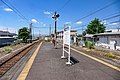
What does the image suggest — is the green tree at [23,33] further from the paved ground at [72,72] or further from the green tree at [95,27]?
the paved ground at [72,72]

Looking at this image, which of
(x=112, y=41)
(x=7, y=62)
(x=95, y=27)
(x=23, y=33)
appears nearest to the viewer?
(x=7, y=62)

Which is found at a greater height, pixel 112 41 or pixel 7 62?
pixel 112 41

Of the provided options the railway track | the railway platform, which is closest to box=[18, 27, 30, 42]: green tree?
the railway track

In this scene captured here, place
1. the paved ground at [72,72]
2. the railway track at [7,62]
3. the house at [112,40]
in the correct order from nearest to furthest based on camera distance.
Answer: the paved ground at [72,72], the railway track at [7,62], the house at [112,40]

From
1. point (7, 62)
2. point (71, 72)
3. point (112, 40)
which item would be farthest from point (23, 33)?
point (71, 72)

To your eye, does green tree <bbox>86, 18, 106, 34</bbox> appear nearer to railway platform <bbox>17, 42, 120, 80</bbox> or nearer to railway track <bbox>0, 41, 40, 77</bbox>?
railway track <bbox>0, 41, 40, 77</bbox>

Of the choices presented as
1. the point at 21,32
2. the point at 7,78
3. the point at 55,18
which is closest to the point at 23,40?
the point at 21,32

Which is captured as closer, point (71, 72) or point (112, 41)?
point (71, 72)

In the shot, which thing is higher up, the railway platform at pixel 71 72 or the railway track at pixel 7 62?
the railway platform at pixel 71 72

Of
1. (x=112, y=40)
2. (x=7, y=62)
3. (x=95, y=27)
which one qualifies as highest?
(x=95, y=27)

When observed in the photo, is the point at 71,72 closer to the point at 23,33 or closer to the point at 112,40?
the point at 112,40

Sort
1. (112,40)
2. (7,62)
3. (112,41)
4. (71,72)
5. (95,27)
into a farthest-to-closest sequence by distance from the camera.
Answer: (95,27) < (112,40) < (112,41) < (7,62) < (71,72)

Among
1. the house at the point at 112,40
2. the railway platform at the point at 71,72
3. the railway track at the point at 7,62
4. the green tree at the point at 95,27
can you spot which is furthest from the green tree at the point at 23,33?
the railway platform at the point at 71,72

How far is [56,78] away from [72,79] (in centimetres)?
66
